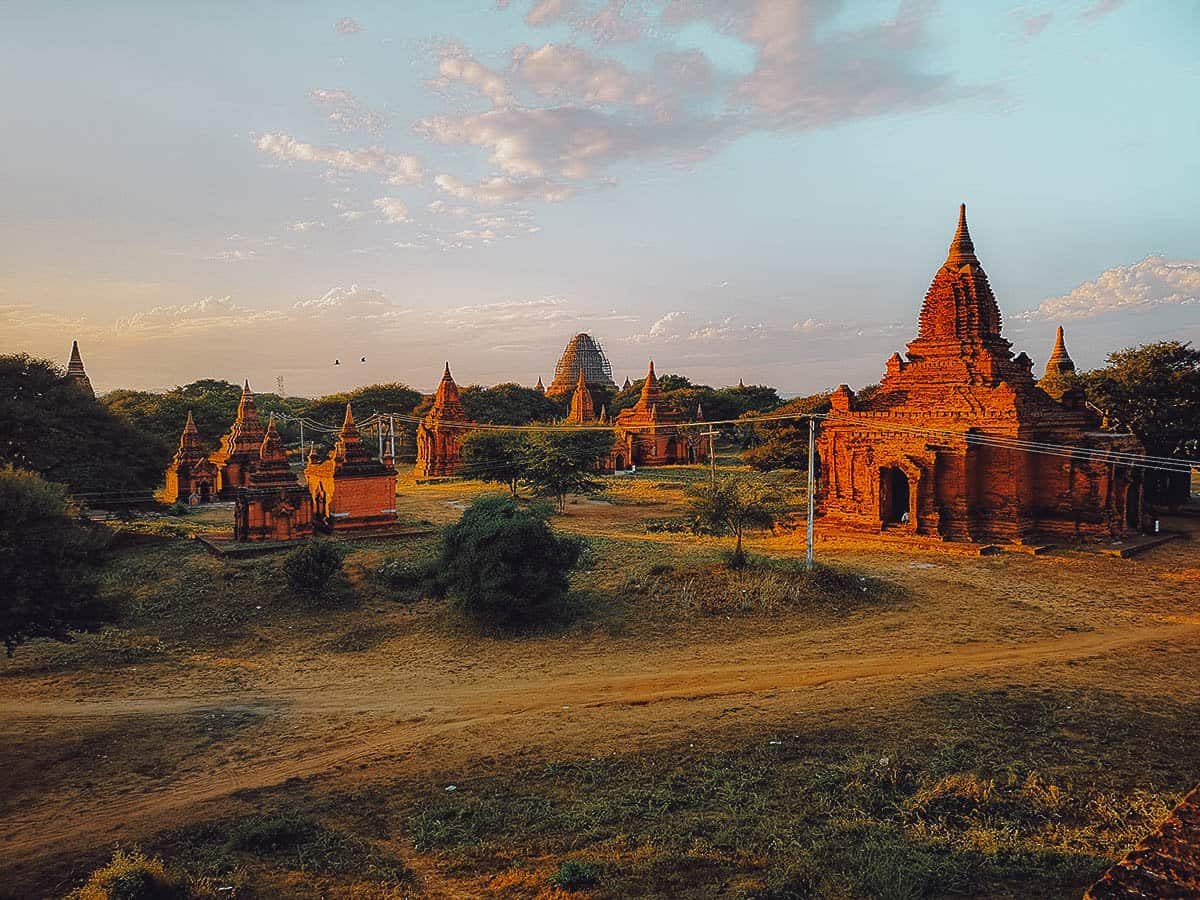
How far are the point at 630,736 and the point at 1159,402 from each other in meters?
33.8

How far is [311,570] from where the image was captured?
2152cm

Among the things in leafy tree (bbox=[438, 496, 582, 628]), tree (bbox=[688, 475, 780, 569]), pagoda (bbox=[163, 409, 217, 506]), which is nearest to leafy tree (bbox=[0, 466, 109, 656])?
leafy tree (bbox=[438, 496, 582, 628])

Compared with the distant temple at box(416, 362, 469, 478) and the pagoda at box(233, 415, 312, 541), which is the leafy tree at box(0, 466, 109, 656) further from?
the distant temple at box(416, 362, 469, 478)

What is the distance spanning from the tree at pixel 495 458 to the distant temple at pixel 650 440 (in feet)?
50.8

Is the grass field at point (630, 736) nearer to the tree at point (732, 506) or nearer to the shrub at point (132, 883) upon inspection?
the shrub at point (132, 883)

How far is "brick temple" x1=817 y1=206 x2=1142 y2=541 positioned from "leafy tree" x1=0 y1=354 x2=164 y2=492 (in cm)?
2986

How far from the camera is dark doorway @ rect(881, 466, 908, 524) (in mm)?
28609

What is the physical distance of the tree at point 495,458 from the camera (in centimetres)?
4078

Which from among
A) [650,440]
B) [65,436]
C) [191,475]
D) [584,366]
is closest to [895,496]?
[650,440]

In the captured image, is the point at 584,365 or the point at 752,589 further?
the point at 584,365

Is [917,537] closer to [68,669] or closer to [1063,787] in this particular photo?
[1063,787]

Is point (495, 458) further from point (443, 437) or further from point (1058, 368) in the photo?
point (1058, 368)

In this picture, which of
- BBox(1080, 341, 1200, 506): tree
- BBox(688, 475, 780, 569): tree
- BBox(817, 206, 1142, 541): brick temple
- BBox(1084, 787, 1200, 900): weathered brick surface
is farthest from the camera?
BBox(1080, 341, 1200, 506): tree

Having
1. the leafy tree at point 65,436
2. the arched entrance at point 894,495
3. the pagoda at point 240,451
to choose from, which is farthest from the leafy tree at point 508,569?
the pagoda at point 240,451
